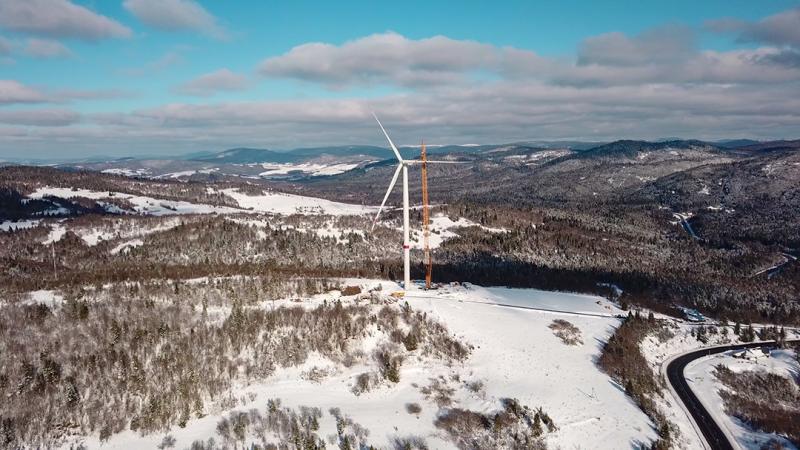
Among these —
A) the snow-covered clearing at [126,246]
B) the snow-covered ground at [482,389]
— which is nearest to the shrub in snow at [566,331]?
the snow-covered ground at [482,389]

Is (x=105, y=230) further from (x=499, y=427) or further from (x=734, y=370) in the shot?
(x=734, y=370)

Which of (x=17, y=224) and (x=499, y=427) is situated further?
(x=17, y=224)

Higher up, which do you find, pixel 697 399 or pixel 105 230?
pixel 105 230

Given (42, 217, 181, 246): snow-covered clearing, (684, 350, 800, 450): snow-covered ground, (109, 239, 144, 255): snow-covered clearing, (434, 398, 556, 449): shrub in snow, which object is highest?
(42, 217, 181, 246): snow-covered clearing

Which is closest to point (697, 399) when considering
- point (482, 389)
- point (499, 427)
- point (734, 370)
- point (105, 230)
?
point (734, 370)

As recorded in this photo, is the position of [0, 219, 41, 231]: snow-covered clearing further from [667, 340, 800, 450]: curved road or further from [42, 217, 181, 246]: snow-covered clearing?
[667, 340, 800, 450]: curved road

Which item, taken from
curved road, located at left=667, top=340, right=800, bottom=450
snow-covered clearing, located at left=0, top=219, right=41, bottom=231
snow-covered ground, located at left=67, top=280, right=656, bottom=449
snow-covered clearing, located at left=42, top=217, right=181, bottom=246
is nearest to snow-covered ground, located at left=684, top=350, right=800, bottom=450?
curved road, located at left=667, top=340, right=800, bottom=450

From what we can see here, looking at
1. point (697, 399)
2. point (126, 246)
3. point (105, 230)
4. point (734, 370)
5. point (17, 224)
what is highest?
point (17, 224)
